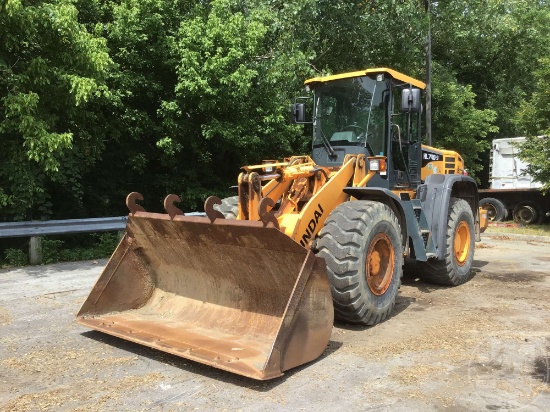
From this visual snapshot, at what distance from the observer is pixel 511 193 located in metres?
20.4

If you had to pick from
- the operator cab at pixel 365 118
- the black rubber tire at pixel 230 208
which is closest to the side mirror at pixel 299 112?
the operator cab at pixel 365 118

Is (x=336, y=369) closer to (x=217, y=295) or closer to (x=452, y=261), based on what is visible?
(x=217, y=295)

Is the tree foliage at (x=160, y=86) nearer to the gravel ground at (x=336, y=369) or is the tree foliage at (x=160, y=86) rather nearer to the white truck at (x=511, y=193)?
the white truck at (x=511, y=193)

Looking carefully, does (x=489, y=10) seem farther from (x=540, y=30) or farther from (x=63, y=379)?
(x=63, y=379)

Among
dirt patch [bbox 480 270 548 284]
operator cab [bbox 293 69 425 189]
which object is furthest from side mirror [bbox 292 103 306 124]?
dirt patch [bbox 480 270 548 284]

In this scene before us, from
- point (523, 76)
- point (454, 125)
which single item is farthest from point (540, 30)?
point (454, 125)

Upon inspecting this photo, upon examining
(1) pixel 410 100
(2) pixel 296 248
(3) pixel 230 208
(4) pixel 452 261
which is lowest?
(4) pixel 452 261

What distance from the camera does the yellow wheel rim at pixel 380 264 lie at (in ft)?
19.5

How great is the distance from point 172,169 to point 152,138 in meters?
0.90

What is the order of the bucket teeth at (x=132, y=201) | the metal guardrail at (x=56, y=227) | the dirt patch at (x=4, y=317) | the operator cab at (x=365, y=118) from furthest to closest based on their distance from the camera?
the metal guardrail at (x=56, y=227), the operator cab at (x=365, y=118), the dirt patch at (x=4, y=317), the bucket teeth at (x=132, y=201)

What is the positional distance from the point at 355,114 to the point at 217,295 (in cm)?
305

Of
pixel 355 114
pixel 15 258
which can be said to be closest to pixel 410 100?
pixel 355 114

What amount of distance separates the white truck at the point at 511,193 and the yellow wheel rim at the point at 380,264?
1487cm

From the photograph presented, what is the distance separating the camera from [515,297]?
298 inches
